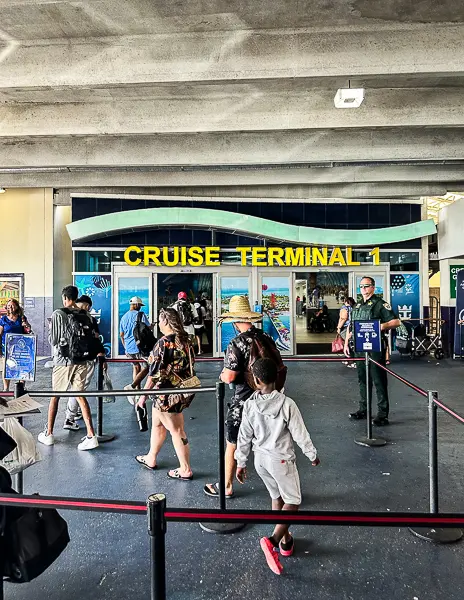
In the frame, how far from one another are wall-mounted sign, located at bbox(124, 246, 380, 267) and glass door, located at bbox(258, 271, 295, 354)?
0.48 metres

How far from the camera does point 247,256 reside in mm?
13102

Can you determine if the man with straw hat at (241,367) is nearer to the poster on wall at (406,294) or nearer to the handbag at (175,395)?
the handbag at (175,395)

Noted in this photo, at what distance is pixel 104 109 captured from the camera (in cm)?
748

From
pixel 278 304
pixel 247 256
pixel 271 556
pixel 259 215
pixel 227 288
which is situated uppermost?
pixel 259 215

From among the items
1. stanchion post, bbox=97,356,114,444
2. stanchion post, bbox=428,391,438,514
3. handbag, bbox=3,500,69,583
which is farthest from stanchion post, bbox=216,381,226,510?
stanchion post, bbox=97,356,114,444

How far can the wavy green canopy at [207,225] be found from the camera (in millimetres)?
12266

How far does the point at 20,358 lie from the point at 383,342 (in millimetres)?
4856

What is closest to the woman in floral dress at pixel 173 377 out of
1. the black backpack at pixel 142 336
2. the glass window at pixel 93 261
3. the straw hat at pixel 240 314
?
the straw hat at pixel 240 314

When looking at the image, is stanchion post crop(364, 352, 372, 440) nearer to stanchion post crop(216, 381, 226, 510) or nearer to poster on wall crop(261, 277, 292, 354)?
stanchion post crop(216, 381, 226, 510)

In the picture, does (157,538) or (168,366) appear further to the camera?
(168,366)

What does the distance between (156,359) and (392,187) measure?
425 inches

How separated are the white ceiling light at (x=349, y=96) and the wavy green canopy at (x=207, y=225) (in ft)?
20.4

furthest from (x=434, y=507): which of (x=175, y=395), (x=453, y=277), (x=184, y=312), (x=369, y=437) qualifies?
(x=453, y=277)

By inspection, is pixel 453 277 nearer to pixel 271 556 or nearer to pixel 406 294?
pixel 406 294
